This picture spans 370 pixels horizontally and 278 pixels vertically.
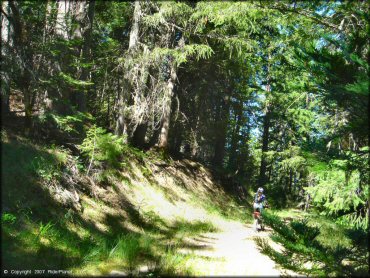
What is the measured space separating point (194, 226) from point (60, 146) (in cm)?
619

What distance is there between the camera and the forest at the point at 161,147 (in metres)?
4.11

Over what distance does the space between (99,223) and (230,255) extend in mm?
3941

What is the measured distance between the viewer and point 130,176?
1445cm

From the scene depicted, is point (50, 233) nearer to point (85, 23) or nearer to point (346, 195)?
point (346, 195)

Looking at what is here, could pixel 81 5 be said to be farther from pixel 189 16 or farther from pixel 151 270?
pixel 151 270

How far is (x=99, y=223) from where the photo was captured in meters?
10.0

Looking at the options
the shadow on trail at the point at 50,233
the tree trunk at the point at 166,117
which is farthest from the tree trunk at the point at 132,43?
the shadow on trail at the point at 50,233

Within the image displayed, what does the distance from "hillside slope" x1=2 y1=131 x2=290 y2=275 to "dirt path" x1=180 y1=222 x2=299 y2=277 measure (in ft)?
0.10

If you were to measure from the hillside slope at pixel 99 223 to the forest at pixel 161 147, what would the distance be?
4cm

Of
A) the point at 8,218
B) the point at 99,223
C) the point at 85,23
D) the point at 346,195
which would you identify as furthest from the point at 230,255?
the point at 85,23

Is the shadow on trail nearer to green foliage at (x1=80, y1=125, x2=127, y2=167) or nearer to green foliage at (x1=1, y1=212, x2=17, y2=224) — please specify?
green foliage at (x1=1, y1=212, x2=17, y2=224)

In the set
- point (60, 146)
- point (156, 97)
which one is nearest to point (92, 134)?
point (60, 146)

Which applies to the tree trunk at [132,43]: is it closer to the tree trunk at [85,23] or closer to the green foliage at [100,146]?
the tree trunk at [85,23]

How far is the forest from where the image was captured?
4113 mm
